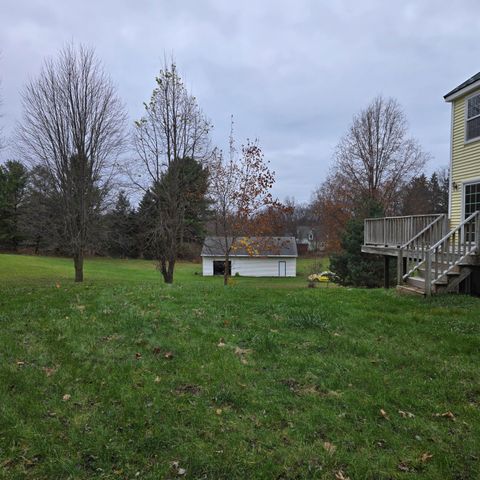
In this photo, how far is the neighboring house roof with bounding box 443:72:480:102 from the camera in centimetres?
1185

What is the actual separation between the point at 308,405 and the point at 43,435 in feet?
7.88

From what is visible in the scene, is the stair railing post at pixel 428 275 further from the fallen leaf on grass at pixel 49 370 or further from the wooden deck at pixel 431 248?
the fallen leaf on grass at pixel 49 370

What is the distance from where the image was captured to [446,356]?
17.0 ft

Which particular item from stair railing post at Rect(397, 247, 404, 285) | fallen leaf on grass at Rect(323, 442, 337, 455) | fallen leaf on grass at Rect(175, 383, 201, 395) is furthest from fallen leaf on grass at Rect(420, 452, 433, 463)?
stair railing post at Rect(397, 247, 404, 285)

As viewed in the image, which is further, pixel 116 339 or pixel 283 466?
pixel 116 339

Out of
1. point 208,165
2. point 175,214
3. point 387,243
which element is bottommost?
point 387,243

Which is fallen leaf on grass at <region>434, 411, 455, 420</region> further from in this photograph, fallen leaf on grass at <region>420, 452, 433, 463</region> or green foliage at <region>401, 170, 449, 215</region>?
green foliage at <region>401, 170, 449, 215</region>

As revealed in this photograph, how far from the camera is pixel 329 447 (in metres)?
3.23

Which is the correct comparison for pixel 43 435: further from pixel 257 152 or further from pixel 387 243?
pixel 257 152

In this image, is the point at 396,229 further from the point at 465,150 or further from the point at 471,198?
the point at 465,150

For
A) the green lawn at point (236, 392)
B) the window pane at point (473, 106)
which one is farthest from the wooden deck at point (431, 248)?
the window pane at point (473, 106)

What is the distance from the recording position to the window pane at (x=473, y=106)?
39.5ft

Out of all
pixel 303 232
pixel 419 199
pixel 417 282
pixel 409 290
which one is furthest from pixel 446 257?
pixel 303 232

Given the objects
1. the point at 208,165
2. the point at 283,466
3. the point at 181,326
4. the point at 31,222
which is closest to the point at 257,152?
the point at 208,165
